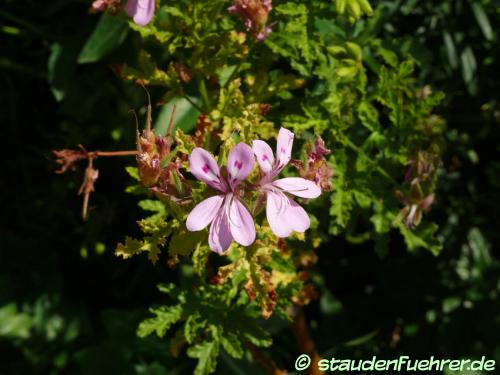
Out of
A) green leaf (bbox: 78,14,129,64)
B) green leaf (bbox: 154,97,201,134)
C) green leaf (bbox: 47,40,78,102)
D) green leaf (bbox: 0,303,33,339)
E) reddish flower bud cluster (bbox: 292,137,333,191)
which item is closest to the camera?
reddish flower bud cluster (bbox: 292,137,333,191)

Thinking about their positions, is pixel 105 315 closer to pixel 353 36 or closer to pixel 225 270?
pixel 225 270

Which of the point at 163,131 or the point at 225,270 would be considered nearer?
the point at 225,270

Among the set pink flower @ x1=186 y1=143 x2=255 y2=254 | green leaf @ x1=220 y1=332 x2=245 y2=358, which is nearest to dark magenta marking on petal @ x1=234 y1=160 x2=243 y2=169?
pink flower @ x1=186 y1=143 x2=255 y2=254

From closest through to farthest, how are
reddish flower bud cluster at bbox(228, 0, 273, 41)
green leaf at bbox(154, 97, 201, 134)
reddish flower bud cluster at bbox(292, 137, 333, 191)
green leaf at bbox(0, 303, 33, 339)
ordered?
reddish flower bud cluster at bbox(292, 137, 333, 191), reddish flower bud cluster at bbox(228, 0, 273, 41), green leaf at bbox(154, 97, 201, 134), green leaf at bbox(0, 303, 33, 339)

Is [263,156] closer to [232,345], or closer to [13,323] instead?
[232,345]

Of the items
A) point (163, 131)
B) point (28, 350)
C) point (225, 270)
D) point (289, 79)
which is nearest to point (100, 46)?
point (163, 131)

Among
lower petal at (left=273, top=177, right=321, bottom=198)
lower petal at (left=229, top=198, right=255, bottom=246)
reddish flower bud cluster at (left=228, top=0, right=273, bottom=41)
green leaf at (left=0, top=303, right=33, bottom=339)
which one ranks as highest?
reddish flower bud cluster at (left=228, top=0, right=273, bottom=41)

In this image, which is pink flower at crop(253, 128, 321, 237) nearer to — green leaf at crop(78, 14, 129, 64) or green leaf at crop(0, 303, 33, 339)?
green leaf at crop(78, 14, 129, 64)
